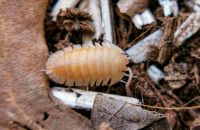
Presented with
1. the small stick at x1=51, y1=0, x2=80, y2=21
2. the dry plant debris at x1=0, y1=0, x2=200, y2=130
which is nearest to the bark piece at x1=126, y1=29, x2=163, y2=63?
the dry plant debris at x1=0, y1=0, x2=200, y2=130

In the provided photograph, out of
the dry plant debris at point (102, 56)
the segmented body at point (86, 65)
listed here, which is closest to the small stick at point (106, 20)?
the dry plant debris at point (102, 56)

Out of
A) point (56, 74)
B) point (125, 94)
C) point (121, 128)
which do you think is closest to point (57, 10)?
point (56, 74)

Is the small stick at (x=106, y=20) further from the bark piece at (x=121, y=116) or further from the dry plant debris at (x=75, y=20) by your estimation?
the bark piece at (x=121, y=116)

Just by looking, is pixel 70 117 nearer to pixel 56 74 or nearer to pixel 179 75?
pixel 56 74

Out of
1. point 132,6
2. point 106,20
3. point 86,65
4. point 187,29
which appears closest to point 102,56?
point 86,65

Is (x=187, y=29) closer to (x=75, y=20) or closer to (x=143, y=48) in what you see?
(x=143, y=48)

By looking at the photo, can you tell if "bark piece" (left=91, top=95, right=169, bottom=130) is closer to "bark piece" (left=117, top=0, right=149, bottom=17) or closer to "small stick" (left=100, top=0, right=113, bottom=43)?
"small stick" (left=100, top=0, right=113, bottom=43)
